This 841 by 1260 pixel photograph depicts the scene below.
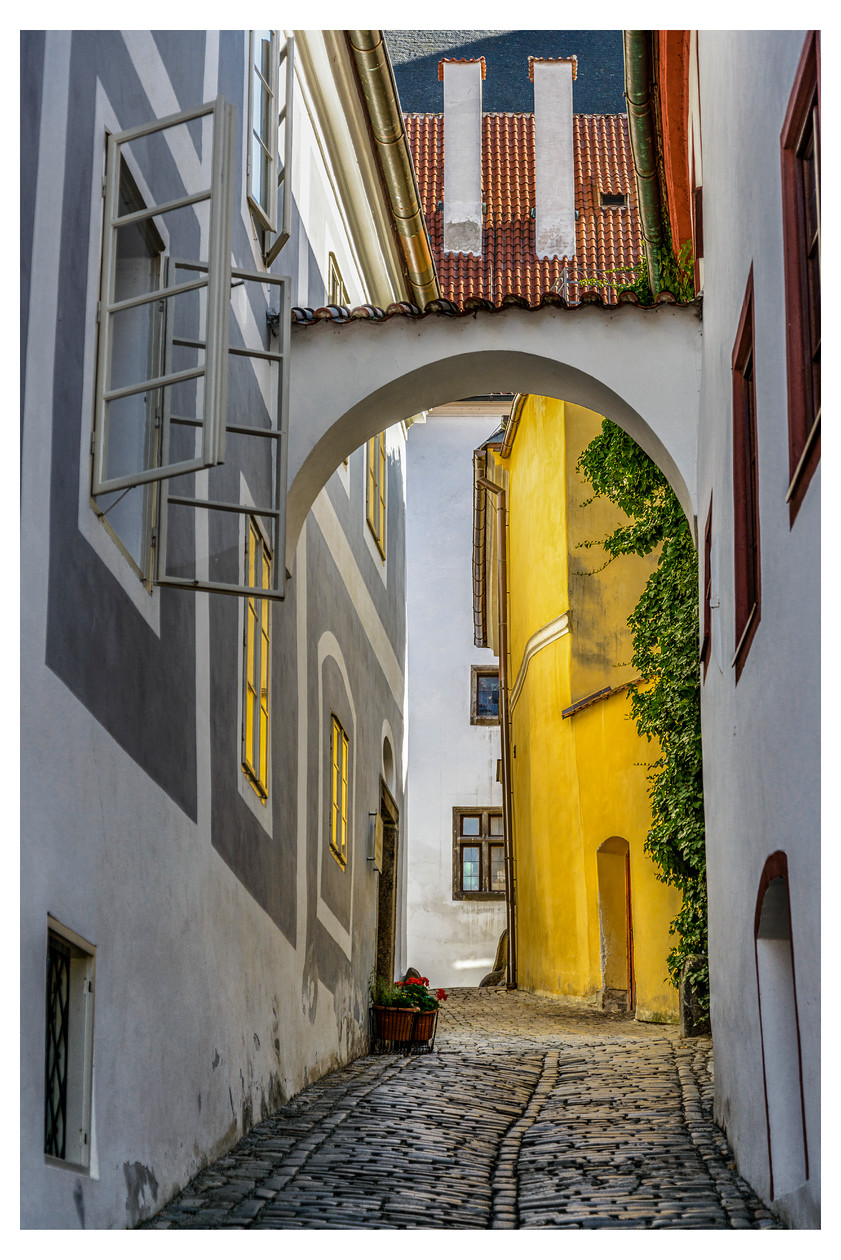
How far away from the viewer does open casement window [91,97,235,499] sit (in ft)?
19.2

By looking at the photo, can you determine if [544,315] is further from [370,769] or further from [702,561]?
[370,769]

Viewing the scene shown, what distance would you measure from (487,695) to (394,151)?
16476 mm

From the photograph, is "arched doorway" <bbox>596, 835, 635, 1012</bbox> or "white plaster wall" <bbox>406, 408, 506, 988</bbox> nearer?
"arched doorway" <bbox>596, 835, 635, 1012</bbox>

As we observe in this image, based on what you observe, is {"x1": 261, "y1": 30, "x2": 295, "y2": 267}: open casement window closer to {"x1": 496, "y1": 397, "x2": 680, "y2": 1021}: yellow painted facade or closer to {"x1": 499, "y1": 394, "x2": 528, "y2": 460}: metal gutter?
{"x1": 496, "y1": 397, "x2": 680, "y2": 1021}: yellow painted facade

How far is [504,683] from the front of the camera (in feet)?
84.7

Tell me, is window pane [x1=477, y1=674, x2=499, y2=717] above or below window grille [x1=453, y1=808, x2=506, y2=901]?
above

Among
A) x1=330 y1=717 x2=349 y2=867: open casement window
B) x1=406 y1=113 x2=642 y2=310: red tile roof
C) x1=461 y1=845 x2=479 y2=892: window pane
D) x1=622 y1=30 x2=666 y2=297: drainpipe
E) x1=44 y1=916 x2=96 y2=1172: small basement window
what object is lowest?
x1=461 y1=845 x2=479 y2=892: window pane

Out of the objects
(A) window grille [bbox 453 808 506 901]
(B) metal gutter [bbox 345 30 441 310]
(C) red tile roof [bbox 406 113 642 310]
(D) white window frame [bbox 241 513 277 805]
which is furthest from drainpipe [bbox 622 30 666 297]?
(A) window grille [bbox 453 808 506 901]

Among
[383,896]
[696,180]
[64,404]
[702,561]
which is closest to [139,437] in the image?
[64,404]

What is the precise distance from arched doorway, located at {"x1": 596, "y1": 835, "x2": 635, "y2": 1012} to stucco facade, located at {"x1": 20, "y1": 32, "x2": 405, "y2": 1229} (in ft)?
19.9

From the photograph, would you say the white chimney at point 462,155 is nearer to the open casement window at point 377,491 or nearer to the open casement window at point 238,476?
the open casement window at point 377,491


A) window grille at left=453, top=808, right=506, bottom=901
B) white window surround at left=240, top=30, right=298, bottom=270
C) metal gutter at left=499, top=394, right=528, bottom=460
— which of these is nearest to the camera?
white window surround at left=240, top=30, right=298, bottom=270

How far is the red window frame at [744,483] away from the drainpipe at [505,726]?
16913mm

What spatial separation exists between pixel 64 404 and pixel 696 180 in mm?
6122
